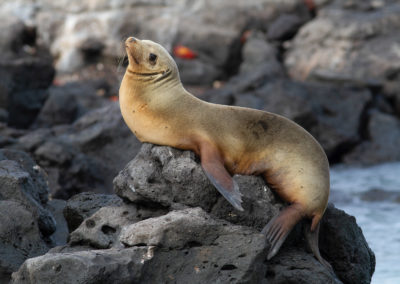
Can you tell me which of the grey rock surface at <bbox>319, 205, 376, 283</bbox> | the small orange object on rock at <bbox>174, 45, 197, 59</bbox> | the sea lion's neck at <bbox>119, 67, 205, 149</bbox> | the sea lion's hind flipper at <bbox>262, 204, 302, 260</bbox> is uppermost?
the sea lion's neck at <bbox>119, 67, 205, 149</bbox>

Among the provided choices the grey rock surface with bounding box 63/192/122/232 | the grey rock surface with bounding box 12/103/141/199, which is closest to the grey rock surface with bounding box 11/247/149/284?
the grey rock surface with bounding box 63/192/122/232

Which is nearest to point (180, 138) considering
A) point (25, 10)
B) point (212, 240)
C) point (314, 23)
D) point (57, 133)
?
point (212, 240)

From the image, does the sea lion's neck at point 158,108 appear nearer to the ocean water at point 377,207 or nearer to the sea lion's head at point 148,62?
the sea lion's head at point 148,62

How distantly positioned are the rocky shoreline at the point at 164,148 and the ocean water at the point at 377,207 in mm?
768

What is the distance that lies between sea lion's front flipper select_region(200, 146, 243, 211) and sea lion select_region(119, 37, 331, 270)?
6cm

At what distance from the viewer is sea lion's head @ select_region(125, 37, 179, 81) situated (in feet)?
16.3

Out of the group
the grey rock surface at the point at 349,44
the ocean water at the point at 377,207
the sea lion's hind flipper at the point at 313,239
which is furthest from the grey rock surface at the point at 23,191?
the grey rock surface at the point at 349,44

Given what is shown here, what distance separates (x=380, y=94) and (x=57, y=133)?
7.89 metres

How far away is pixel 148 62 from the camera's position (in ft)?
16.4

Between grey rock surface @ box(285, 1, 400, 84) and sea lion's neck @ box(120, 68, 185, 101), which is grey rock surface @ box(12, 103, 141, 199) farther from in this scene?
grey rock surface @ box(285, 1, 400, 84)

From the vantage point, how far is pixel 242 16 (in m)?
20.4

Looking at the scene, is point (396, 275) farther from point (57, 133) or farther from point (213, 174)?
point (57, 133)

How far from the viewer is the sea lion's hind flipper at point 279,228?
4367 millimetres

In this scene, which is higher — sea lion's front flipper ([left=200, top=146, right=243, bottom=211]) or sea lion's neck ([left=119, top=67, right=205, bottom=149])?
sea lion's neck ([left=119, top=67, right=205, bottom=149])
